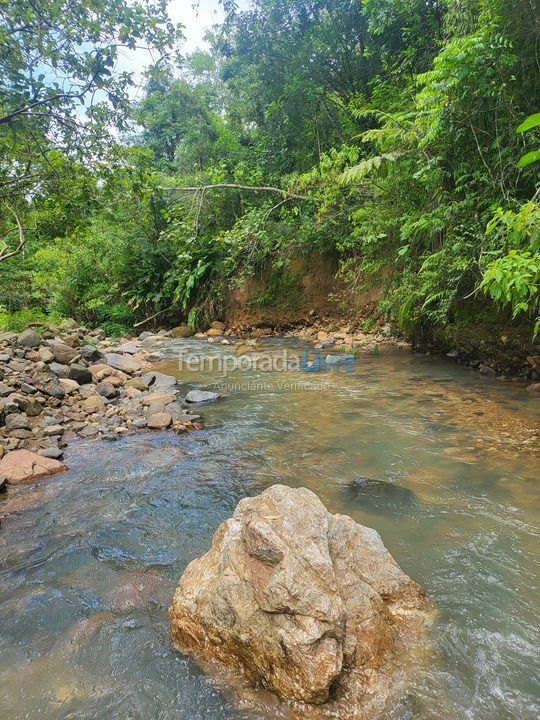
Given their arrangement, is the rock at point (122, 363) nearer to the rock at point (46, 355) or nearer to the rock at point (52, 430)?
the rock at point (46, 355)

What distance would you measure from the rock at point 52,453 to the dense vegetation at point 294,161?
284 centimetres

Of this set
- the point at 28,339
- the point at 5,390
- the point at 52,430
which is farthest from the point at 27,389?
the point at 28,339

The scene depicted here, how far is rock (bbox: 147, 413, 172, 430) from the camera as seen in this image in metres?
5.48

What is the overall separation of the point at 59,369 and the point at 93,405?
173cm

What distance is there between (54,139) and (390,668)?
5.62 meters

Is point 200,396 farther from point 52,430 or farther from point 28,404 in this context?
point 28,404

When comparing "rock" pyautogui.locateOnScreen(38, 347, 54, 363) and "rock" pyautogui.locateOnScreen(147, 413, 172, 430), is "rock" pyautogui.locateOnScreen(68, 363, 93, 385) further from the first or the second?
"rock" pyautogui.locateOnScreen(147, 413, 172, 430)

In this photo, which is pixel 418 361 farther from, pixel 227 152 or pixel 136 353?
pixel 227 152

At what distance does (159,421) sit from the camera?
18.1 feet

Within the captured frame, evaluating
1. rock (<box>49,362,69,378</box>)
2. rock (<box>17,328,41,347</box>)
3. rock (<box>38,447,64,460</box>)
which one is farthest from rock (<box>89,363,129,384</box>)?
rock (<box>38,447,64,460</box>)

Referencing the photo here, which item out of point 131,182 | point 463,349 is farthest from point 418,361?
point 131,182

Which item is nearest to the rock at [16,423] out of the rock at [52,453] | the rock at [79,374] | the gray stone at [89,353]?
the rock at [52,453]

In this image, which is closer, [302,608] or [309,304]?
[302,608]

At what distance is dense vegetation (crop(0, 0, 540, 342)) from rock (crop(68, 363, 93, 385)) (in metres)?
2.13
